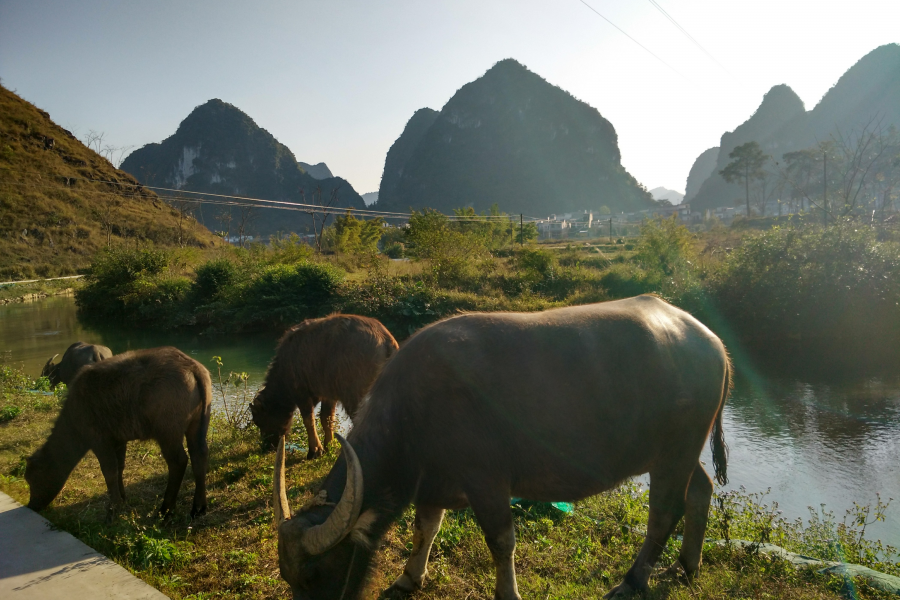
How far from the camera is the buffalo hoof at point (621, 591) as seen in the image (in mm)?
3087

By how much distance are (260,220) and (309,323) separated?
10250 cm

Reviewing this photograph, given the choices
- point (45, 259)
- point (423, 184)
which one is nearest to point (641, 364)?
point (45, 259)

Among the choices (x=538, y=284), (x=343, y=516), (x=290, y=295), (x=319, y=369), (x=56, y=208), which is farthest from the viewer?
(x=56, y=208)

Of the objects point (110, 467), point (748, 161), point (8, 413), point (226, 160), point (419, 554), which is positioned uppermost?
point (226, 160)

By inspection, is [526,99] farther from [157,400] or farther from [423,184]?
[157,400]

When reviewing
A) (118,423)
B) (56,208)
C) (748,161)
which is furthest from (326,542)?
(748,161)

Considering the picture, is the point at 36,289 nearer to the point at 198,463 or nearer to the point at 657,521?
the point at 198,463

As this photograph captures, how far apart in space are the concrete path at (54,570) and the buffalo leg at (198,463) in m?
0.82

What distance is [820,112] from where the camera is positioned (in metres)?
96.4

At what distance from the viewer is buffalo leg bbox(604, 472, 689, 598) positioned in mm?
3098

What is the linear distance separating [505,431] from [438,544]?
1.48m

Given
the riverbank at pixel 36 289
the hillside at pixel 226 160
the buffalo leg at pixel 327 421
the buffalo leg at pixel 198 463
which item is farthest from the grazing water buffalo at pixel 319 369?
the hillside at pixel 226 160

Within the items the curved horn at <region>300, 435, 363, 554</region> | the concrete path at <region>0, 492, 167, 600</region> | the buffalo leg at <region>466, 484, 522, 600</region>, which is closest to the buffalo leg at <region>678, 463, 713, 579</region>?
the buffalo leg at <region>466, 484, 522, 600</region>

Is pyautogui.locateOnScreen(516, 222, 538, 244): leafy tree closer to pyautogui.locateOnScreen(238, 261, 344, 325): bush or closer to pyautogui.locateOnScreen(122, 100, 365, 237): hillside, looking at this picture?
pyautogui.locateOnScreen(238, 261, 344, 325): bush
